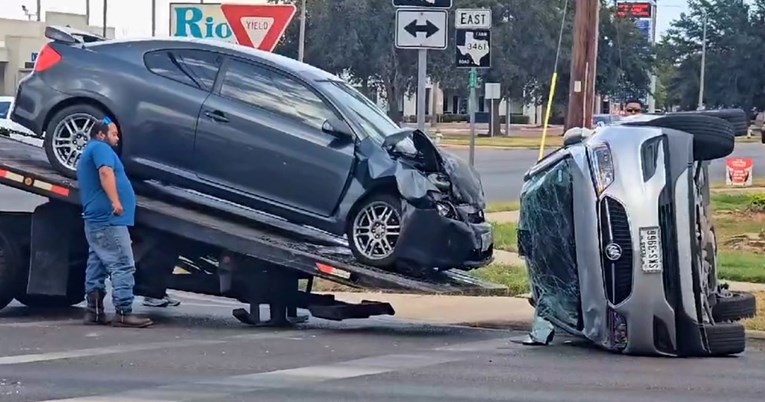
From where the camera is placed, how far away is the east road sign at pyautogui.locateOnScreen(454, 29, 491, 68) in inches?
556

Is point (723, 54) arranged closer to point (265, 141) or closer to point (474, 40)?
point (474, 40)

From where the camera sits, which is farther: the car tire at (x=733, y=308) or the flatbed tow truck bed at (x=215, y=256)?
the flatbed tow truck bed at (x=215, y=256)

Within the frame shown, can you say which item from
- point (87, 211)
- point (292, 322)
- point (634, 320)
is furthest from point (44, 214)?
point (634, 320)

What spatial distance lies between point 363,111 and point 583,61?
10.2 metres

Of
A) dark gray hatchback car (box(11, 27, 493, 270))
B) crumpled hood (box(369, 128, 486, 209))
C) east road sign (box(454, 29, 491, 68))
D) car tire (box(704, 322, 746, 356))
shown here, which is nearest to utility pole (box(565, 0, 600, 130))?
east road sign (box(454, 29, 491, 68))

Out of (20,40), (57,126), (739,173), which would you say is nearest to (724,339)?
(57,126)

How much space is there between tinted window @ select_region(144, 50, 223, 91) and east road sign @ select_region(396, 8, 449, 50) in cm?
226

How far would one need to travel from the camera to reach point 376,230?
1041 centimetres

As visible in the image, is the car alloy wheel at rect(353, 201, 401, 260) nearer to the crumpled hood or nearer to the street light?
the crumpled hood

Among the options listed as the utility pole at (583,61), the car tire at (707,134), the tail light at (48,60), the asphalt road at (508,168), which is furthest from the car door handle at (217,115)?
Answer: the asphalt road at (508,168)

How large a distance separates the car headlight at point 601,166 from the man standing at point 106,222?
3574 mm

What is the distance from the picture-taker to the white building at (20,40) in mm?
65438

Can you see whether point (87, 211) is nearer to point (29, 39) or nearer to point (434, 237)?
point (434, 237)

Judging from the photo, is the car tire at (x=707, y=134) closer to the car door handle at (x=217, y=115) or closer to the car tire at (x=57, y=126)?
the car door handle at (x=217, y=115)
